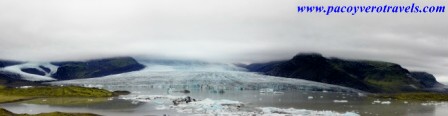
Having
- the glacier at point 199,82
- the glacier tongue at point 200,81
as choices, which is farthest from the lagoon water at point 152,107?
the glacier tongue at point 200,81

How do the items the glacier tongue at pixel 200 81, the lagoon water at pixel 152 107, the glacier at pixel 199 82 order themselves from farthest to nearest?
1. the glacier tongue at pixel 200 81
2. the glacier at pixel 199 82
3. the lagoon water at pixel 152 107

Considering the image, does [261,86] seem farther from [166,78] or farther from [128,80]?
[128,80]

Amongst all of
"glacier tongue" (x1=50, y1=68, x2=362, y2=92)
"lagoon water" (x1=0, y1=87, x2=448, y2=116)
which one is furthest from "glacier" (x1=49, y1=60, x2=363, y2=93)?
"lagoon water" (x1=0, y1=87, x2=448, y2=116)

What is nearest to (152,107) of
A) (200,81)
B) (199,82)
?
(199,82)

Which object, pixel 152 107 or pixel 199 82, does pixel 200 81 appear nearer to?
pixel 199 82

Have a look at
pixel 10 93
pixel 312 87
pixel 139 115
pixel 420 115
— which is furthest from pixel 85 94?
pixel 312 87

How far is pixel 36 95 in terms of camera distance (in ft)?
343

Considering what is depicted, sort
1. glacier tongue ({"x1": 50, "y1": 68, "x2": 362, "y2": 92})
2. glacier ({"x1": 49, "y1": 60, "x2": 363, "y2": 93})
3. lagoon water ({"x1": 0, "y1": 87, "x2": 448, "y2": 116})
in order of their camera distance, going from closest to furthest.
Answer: lagoon water ({"x1": 0, "y1": 87, "x2": 448, "y2": 116}) → glacier ({"x1": 49, "y1": 60, "x2": 363, "y2": 93}) → glacier tongue ({"x1": 50, "y1": 68, "x2": 362, "y2": 92})

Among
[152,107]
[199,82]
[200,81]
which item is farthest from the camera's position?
[200,81]

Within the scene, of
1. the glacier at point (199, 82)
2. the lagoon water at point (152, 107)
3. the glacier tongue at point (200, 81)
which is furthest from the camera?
the glacier tongue at point (200, 81)

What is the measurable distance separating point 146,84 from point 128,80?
29.8 feet

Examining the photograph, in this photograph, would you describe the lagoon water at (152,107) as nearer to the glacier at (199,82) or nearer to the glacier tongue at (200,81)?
the glacier at (199,82)

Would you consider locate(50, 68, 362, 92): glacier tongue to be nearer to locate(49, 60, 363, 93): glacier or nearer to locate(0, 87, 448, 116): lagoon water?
locate(49, 60, 363, 93): glacier

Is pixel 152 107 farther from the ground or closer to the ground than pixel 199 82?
closer to the ground
